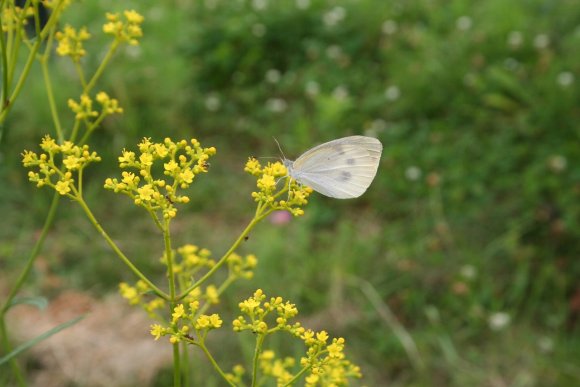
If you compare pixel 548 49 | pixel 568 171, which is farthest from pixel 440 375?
pixel 548 49

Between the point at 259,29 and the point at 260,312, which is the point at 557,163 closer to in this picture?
the point at 259,29

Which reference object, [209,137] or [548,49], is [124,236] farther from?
[548,49]

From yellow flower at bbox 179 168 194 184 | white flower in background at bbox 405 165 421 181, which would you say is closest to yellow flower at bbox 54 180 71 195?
yellow flower at bbox 179 168 194 184

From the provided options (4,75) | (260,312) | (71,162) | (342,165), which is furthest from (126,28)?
(260,312)

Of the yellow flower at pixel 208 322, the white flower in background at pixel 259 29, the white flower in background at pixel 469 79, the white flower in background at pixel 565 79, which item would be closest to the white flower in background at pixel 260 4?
the white flower in background at pixel 259 29

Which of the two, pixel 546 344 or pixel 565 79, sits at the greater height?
pixel 565 79

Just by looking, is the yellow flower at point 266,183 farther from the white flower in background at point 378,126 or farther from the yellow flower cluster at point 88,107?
the white flower in background at point 378,126
